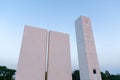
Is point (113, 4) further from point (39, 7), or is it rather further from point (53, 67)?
point (53, 67)

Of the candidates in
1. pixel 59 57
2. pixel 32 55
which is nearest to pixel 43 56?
pixel 32 55

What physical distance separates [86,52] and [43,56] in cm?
262

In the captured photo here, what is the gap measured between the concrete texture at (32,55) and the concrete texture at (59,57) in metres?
0.29

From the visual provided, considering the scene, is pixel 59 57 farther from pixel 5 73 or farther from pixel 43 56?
pixel 5 73

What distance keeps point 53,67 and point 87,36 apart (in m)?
3.02

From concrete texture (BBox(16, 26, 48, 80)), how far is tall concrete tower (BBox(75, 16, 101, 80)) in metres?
2.46

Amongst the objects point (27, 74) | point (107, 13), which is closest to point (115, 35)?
point (107, 13)

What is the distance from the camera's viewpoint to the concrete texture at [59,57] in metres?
4.24

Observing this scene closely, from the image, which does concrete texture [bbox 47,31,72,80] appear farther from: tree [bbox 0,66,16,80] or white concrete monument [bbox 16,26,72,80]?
tree [bbox 0,66,16,80]

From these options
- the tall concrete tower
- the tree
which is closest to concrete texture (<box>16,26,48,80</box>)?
the tall concrete tower

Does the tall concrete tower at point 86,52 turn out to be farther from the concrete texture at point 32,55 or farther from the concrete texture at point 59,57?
the concrete texture at point 32,55

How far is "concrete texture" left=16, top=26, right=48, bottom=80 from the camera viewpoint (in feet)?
12.7

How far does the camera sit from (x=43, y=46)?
4496 mm

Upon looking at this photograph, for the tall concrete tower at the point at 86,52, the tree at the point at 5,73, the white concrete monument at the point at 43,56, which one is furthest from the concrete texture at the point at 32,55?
the tree at the point at 5,73
